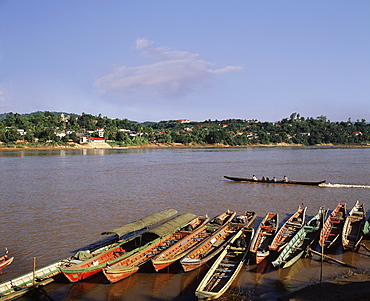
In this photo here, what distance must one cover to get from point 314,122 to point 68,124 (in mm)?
137207

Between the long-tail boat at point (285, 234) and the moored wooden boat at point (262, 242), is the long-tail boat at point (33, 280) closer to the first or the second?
the moored wooden boat at point (262, 242)

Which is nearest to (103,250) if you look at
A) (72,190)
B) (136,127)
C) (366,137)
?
(72,190)

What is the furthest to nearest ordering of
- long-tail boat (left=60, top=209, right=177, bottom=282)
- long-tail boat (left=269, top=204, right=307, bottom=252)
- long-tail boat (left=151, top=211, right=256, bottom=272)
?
long-tail boat (left=269, top=204, right=307, bottom=252)
long-tail boat (left=151, top=211, right=256, bottom=272)
long-tail boat (left=60, top=209, right=177, bottom=282)

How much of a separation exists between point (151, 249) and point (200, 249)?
1.88m

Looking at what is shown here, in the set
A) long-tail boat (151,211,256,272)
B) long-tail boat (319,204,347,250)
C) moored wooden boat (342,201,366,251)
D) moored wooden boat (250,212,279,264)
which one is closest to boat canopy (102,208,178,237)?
long-tail boat (151,211,256,272)

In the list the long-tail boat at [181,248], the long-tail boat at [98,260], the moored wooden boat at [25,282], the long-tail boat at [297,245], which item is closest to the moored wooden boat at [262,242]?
the long-tail boat at [297,245]

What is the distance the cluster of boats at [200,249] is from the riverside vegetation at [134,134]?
9199 cm

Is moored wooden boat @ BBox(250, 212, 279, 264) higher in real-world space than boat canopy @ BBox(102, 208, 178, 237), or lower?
lower

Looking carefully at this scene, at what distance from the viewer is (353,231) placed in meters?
15.2

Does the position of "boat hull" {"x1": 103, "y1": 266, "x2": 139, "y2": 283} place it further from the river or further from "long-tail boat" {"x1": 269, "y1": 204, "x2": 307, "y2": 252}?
"long-tail boat" {"x1": 269, "y1": 204, "x2": 307, "y2": 252}

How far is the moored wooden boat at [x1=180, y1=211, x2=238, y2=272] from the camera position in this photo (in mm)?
11281

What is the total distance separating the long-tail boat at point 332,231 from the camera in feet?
45.0

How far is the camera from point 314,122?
636 feet

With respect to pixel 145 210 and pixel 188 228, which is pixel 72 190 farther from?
pixel 188 228
